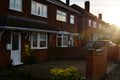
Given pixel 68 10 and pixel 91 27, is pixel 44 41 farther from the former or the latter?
pixel 91 27

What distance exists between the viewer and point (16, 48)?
17.1m

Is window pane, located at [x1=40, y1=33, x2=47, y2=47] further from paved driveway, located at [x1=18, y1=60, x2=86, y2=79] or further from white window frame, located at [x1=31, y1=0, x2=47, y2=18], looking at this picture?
paved driveway, located at [x1=18, y1=60, x2=86, y2=79]

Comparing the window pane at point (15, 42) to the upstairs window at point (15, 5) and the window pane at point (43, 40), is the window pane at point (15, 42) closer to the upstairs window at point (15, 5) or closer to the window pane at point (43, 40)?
the upstairs window at point (15, 5)

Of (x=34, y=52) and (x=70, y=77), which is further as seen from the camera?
(x=34, y=52)

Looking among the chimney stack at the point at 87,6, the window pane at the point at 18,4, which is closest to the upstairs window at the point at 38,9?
the window pane at the point at 18,4

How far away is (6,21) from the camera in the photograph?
49.9ft

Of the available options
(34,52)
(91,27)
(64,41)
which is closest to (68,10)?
(64,41)

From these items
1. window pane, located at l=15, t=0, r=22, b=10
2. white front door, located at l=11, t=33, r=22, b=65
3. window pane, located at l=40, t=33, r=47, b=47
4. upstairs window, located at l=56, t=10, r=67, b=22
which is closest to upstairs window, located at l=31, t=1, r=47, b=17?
window pane, located at l=40, t=33, r=47, b=47

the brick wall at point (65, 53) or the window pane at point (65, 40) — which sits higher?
the window pane at point (65, 40)

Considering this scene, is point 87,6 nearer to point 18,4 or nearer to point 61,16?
point 61,16

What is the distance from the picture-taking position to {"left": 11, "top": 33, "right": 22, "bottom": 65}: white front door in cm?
1658

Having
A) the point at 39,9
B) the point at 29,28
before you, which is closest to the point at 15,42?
the point at 29,28

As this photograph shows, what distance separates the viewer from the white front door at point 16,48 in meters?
16.6

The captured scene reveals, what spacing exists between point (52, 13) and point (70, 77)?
16803 millimetres
